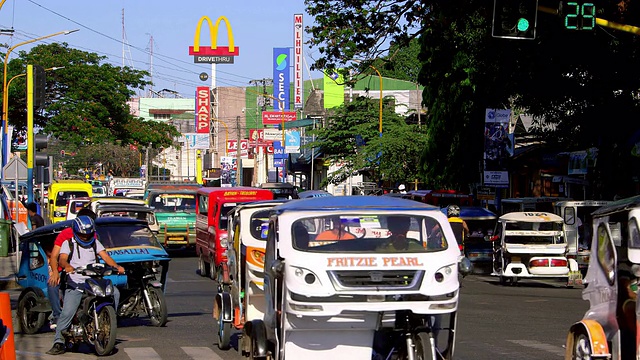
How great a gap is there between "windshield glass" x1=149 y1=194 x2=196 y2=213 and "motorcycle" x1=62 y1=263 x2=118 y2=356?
20.1 metres

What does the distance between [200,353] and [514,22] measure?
9.21 m

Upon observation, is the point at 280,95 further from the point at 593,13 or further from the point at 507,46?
the point at 593,13

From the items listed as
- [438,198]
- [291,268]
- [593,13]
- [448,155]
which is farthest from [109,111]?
[291,268]

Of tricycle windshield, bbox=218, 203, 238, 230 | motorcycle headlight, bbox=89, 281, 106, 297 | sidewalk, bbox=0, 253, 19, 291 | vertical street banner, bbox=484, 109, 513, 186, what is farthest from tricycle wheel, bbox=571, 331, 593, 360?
vertical street banner, bbox=484, 109, 513, 186

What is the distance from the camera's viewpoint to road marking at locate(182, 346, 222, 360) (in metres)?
11.9

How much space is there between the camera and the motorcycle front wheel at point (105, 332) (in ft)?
38.9

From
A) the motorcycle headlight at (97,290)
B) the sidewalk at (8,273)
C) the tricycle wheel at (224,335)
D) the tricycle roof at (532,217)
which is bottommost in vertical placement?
the sidewalk at (8,273)

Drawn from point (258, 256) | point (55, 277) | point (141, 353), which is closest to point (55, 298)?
point (55, 277)

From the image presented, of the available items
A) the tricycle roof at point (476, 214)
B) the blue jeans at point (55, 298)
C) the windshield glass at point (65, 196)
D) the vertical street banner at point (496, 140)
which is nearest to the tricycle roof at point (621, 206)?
the blue jeans at point (55, 298)

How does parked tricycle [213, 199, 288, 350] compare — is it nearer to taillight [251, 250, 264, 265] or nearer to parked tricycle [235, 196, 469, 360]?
taillight [251, 250, 264, 265]

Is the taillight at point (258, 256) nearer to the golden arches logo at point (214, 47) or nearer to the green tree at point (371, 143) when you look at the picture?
the green tree at point (371, 143)

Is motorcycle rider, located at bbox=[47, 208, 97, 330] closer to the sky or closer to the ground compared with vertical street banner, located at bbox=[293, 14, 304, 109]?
closer to the ground

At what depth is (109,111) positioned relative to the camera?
183ft

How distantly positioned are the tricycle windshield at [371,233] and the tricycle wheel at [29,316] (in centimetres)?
684
